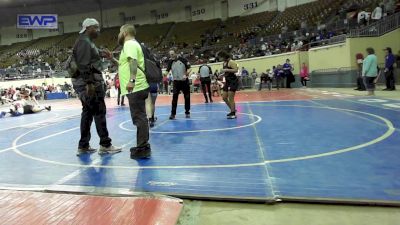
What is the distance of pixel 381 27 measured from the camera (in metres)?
18.5

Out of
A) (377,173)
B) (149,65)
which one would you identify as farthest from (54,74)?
(377,173)

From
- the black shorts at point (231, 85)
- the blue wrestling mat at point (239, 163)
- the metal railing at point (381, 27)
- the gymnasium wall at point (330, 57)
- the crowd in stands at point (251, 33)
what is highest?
the crowd in stands at point (251, 33)

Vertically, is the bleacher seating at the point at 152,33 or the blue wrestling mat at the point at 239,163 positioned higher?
the bleacher seating at the point at 152,33

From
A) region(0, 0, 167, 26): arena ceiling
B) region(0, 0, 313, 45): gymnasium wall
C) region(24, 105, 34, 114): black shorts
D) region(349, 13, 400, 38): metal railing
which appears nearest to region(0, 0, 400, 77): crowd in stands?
region(349, 13, 400, 38): metal railing

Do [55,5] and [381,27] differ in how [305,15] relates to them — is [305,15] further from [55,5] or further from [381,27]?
[55,5]

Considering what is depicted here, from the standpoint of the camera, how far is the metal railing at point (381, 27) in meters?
18.3

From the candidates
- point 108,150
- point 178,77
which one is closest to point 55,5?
point 178,77

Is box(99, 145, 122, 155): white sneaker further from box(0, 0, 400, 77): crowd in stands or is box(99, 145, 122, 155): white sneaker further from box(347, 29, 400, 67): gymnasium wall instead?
box(0, 0, 400, 77): crowd in stands

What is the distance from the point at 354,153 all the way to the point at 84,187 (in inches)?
126

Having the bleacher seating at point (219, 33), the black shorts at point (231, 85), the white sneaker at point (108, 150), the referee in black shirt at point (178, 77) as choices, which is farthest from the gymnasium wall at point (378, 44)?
the white sneaker at point (108, 150)

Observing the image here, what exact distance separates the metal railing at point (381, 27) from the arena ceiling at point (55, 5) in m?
31.0

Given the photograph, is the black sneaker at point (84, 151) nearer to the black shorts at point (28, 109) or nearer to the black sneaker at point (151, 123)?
the black sneaker at point (151, 123)

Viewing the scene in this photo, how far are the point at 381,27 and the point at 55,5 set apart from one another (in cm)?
3860

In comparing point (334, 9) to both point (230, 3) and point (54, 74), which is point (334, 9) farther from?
point (54, 74)
